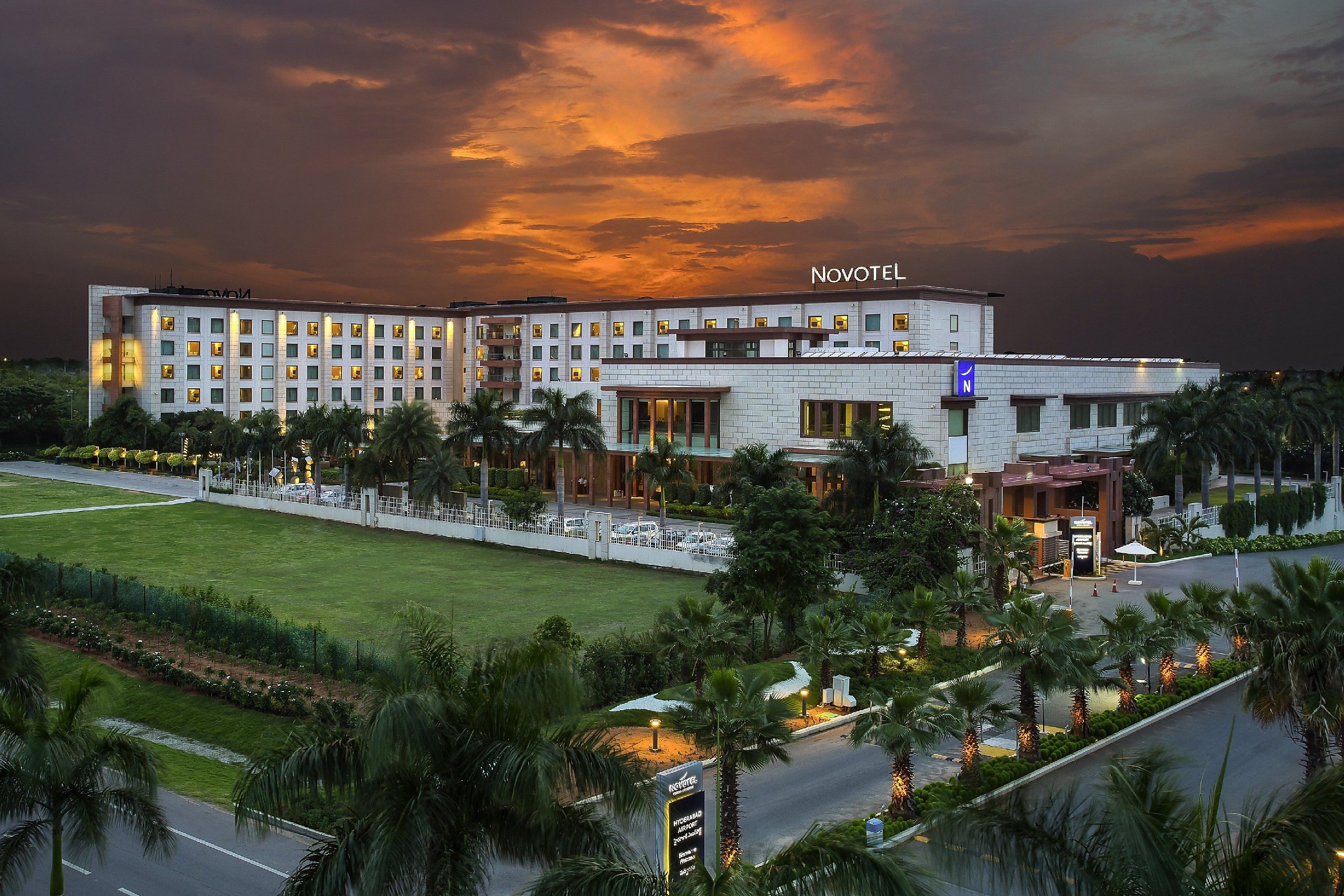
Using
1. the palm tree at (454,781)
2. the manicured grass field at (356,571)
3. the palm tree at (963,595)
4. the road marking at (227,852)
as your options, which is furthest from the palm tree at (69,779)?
the palm tree at (963,595)

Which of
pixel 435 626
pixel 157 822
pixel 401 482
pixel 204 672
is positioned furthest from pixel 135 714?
pixel 401 482

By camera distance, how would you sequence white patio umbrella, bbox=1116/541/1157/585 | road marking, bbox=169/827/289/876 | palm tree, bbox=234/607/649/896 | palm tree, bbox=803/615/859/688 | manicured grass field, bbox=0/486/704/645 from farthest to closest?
white patio umbrella, bbox=1116/541/1157/585
manicured grass field, bbox=0/486/704/645
palm tree, bbox=803/615/859/688
road marking, bbox=169/827/289/876
palm tree, bbox=234/607/649/896

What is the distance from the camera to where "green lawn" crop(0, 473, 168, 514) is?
236 feet

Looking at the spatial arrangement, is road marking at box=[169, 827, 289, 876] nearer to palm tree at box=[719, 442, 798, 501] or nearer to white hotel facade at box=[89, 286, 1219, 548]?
palm tree at box=[719, 442, 798, 501]

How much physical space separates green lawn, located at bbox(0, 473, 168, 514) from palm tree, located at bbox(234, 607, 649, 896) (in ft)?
219

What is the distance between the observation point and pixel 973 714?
74.7 feet

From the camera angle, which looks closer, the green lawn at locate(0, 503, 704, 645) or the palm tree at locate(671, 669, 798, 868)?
the palm tree at locate(671, 669, 798, 868)

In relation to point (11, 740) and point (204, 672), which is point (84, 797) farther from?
point (204, 672)

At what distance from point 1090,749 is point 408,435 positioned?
44.8m

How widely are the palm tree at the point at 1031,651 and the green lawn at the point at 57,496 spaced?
66388 millimetres

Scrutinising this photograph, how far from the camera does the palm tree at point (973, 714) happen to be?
2230cm

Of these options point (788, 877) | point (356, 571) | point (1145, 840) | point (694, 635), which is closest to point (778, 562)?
point (694, 635)

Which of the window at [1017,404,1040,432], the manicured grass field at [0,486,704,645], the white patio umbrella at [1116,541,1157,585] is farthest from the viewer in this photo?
the window at [1017,404,1040,432]

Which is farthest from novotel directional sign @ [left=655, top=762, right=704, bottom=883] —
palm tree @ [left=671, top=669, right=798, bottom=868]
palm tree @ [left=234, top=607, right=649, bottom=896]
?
palm tree @ [left=234, top=607, right=649, bottom=896]
